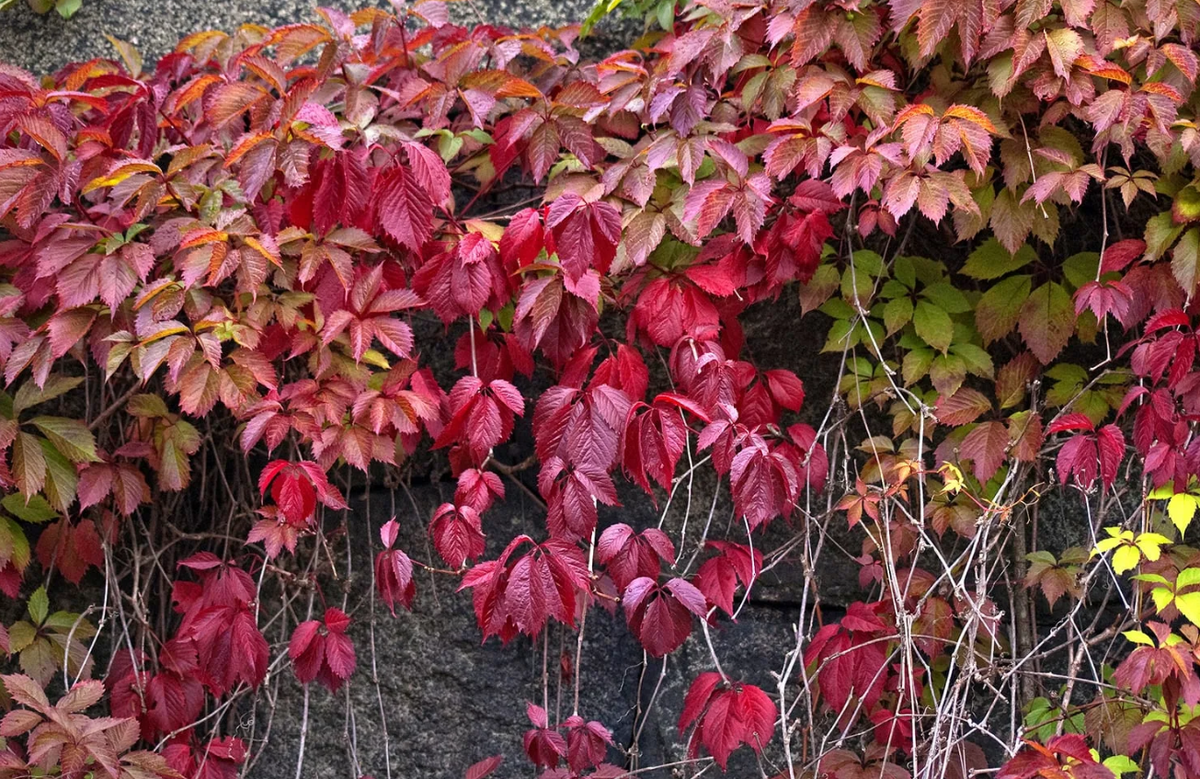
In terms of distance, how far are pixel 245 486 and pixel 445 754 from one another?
0.60 m

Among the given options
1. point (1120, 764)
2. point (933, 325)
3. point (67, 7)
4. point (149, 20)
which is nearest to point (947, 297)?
point (933, 325)

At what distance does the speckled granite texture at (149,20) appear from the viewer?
6.68 feet

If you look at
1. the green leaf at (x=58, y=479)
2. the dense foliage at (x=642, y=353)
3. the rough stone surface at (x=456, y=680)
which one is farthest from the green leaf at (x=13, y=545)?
the rough stone surface at (x=456, y=680)

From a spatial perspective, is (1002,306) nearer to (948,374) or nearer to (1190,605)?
(948,374)

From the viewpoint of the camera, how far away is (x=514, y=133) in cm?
165

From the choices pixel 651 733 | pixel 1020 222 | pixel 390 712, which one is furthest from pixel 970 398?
pixel 390 712

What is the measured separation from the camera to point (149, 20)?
6.72 ft

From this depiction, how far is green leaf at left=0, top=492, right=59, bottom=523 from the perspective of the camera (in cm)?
176

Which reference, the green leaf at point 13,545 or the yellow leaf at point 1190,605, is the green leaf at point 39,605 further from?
the yellow leaf at point 1190,605

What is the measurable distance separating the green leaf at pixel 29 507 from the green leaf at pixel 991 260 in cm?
157

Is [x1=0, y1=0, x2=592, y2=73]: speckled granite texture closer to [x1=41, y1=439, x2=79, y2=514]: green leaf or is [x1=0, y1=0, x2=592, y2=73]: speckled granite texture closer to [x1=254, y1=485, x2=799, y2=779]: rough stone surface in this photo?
[x1=41, y1=439, x2=79, y2=514]: green leaf

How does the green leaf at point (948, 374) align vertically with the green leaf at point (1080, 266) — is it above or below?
below

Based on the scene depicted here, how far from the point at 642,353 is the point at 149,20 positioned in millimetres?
1151

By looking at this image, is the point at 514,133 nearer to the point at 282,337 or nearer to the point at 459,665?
the point at 282,337
